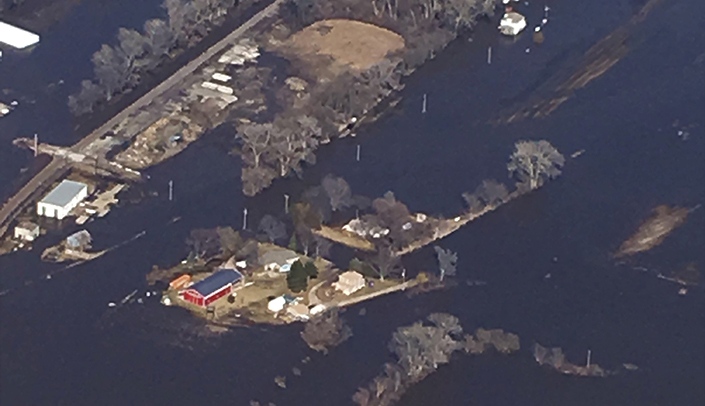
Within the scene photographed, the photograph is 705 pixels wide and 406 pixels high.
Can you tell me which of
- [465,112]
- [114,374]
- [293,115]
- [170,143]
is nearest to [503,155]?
[465,112]

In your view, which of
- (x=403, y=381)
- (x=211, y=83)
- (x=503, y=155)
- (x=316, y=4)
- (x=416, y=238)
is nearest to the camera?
(x=403, y=381)

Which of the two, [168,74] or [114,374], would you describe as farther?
[168,74]

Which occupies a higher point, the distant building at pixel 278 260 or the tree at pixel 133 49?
the tree at pixel 133 49

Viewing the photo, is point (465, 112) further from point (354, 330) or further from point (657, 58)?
point (354, 330)

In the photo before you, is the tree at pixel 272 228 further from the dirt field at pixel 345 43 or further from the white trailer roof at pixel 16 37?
the white trailer roof at pixel 16 37

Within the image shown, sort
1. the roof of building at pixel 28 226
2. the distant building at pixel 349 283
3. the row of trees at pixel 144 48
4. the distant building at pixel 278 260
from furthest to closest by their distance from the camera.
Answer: the row of trees at pixel 144 48 < the roof of building at pixel 28 226 < the distant building at pixel 278 260 < the distant building at pixel 349 283

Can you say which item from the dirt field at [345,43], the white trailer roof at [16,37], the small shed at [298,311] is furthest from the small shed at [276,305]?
the white trailer roof at [16,37]
